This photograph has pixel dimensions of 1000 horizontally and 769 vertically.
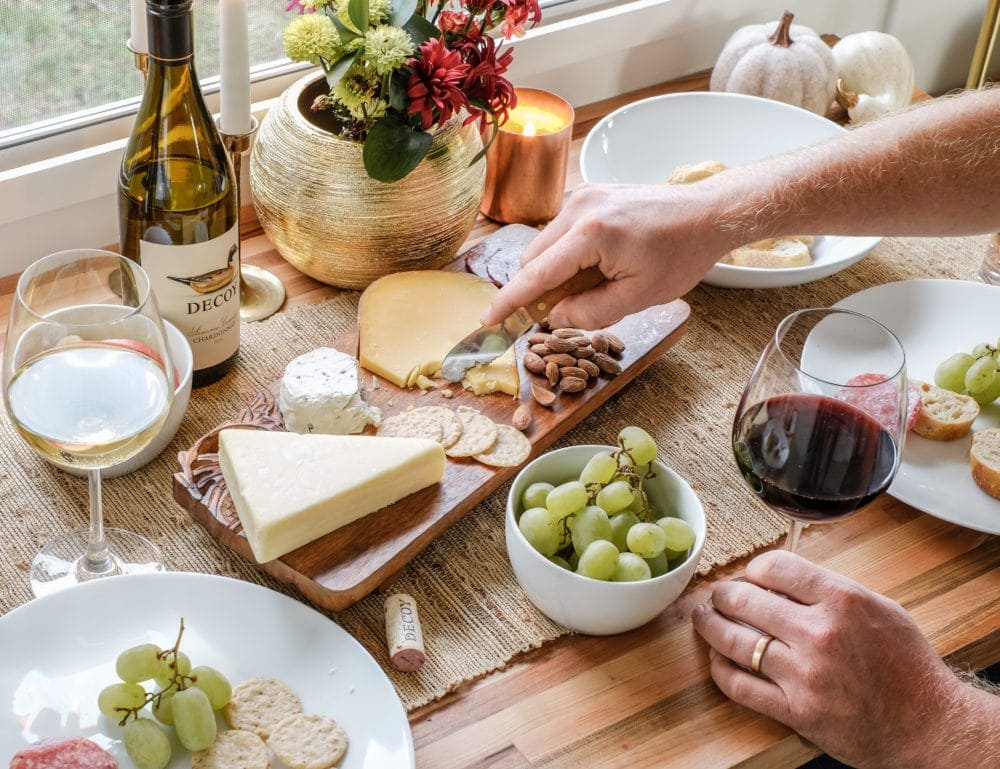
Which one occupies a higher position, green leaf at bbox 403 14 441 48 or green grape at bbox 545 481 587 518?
green leaf at bbox 403 14 441 48

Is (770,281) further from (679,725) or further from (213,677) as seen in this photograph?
(213,677)

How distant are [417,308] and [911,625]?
2.03ft

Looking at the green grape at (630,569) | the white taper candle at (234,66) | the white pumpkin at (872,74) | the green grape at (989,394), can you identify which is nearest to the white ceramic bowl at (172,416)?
the white taper candle at (234,66)

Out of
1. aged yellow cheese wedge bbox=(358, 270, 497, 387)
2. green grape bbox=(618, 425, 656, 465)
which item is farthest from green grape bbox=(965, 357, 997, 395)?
aged yellow cheese wedge bbox=(358, 270, 497, 387)

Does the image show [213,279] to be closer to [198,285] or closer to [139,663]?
[198,285]

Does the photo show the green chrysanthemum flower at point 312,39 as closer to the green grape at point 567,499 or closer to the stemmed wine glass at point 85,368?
the stemmed wine glass at point 85,368

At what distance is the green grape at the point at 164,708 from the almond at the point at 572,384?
53cm

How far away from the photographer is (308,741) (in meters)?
0.89

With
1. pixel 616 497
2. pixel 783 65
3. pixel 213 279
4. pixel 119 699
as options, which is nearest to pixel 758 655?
pixel 616 497

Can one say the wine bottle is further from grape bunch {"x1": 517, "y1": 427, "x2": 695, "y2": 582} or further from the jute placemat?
grape bunch {"x1": 517, "y1": 427, "x2": 695, "y2": 582}

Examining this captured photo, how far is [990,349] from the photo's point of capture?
→ 4.08 ft

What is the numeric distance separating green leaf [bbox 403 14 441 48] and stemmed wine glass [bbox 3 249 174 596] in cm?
44

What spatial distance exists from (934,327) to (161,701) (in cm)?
98

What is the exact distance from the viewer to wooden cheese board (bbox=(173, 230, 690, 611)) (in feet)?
3.32
